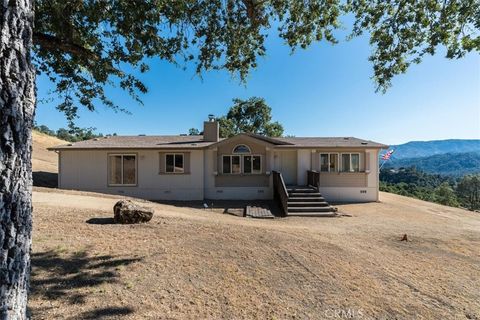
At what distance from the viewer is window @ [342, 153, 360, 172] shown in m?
15.4

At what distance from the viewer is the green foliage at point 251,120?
1337 inches

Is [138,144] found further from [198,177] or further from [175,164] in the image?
[198,177]

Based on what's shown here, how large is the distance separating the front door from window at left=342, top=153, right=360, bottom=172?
2858mm

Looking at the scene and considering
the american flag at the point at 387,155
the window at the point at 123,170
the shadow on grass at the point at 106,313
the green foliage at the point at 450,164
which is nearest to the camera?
the shadow on grass at the point at 106,313

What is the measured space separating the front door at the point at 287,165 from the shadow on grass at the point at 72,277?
1189 centimetres

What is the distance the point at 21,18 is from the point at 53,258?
421cm

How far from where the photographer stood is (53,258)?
14.7 ft

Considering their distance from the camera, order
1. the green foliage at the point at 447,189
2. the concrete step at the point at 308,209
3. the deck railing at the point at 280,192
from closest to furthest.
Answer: the concrete step at the point at 308,209 < the deck railing at the point at 280,192 < the green foliage at the point at 447,189

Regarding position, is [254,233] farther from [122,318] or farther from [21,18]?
[21,18]

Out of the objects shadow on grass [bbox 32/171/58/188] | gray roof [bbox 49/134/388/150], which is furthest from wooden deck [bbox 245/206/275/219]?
shadow on grass [bbox 32/171/58/188]

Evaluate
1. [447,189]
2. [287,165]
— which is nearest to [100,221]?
[287,165]

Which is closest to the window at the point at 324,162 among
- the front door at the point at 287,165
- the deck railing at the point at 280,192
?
the front door at the point at 287,165

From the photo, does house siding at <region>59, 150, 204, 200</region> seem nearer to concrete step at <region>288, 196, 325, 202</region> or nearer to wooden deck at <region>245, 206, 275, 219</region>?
wooden deck at <region>245, 206, 275, 219</region>

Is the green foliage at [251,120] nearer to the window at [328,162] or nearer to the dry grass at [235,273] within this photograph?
the window at [328,162]
